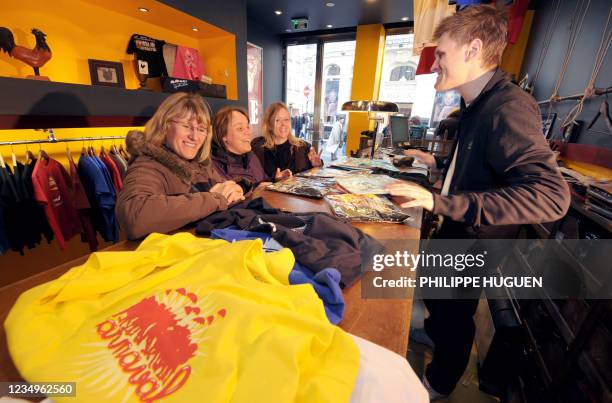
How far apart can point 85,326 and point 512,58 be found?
20.2ft

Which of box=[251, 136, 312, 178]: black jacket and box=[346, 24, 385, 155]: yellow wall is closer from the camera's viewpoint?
box=[251, 136, 312, 178]: black jacket

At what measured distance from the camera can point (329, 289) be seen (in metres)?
0.61

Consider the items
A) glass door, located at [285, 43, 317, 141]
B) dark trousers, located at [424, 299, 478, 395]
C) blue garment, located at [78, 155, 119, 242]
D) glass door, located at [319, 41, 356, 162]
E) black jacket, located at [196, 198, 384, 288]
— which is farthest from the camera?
glass door, located at [285, 43, 317, 141]

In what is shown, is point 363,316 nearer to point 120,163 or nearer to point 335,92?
point 120,163

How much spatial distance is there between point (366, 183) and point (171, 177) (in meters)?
1.12

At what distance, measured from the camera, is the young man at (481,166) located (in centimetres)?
88

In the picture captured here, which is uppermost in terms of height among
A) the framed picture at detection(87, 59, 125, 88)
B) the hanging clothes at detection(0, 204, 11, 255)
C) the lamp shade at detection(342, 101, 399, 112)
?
the framed picture at detection(87, 59, 125, 88)

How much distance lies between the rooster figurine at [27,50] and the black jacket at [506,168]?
286 cm

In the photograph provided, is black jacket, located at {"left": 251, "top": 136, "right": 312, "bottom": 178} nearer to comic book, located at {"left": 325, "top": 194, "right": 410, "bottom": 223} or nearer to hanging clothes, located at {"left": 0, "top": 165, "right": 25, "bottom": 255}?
comic book, located at {"left": 325, "top": 194, "right": 410, "bottom": 223}

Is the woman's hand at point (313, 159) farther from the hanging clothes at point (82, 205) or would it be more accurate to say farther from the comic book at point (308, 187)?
the hanging clothes at point (82, 205)

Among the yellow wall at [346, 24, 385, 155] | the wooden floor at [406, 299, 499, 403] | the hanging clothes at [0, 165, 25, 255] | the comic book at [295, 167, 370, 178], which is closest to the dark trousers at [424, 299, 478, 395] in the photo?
the wooden floor at [406, 299, 499, 403]

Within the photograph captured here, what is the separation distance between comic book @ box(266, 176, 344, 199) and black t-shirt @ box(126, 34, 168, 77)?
232 centimetres

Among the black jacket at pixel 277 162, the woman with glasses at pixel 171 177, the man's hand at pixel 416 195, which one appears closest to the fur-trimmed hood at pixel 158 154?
the woman with glasses at pixel 171 177

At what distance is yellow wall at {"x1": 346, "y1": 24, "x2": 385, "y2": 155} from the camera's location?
18.5 feet
